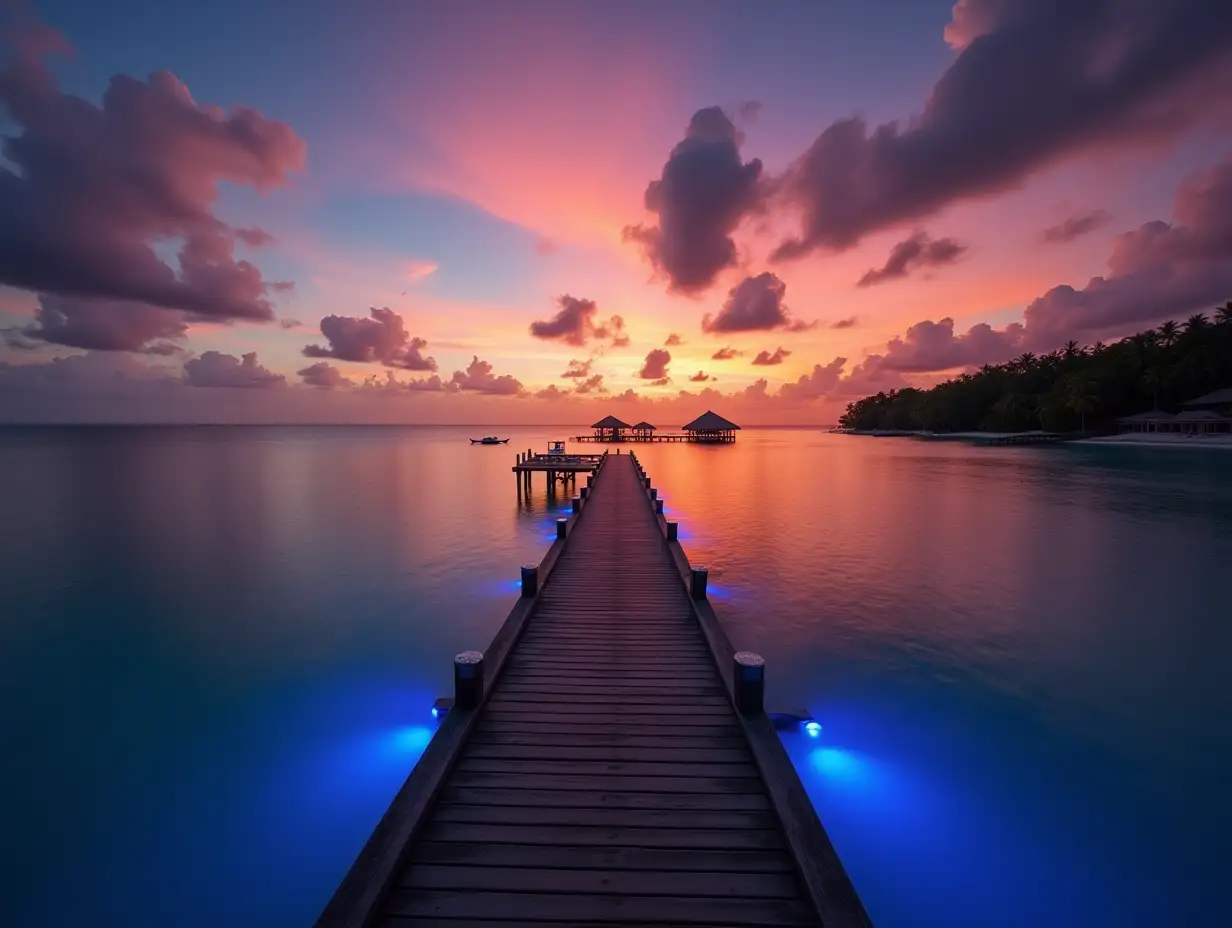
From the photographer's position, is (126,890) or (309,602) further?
(309,602)

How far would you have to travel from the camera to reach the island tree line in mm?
57125

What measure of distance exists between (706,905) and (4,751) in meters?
10.7

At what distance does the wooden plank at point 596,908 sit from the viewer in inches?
136

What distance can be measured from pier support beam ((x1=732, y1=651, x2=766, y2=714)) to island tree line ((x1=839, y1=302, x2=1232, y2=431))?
263 ft

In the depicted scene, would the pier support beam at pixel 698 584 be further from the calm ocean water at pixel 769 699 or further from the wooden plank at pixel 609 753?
the wooden plank at pixel 609 753

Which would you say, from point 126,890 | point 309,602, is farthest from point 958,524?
point 126,890

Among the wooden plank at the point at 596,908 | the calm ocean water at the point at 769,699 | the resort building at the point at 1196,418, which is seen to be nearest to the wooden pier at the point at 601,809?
the wooden plank at the point at 596,908

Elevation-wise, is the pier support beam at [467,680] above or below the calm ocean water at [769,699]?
above

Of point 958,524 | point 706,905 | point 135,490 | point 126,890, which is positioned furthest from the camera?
point 135,490

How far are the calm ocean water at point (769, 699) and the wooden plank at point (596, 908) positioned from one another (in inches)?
120

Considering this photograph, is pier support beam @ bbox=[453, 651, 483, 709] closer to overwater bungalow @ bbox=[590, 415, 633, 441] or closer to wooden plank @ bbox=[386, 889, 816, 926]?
wooden plank @ bbox=[386, 889, 816, 926]

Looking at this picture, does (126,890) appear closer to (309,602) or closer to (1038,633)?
(309,602)

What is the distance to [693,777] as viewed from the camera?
4738mm

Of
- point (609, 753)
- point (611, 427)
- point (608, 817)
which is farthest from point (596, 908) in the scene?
point (611, 427)
